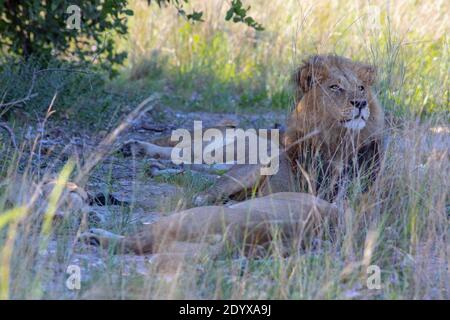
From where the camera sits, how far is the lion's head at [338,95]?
4.75 m

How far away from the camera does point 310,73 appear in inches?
196

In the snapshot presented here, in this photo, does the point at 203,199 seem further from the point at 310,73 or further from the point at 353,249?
the point at 353,249

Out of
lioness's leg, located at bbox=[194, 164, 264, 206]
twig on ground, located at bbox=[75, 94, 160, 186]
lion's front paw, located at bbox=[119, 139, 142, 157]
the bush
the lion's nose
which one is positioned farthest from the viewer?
the bush

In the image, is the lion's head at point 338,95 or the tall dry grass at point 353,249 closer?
the tall dry grass at point 353,249

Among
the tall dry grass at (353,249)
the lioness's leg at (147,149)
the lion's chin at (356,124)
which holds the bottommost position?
the tall dry grass at (353,249)

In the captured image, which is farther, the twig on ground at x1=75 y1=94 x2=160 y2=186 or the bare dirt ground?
the twig on ground at x1=75 y1=94 x2=160 y2=186

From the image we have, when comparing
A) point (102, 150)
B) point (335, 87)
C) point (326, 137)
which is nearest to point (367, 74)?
point (335, 87)

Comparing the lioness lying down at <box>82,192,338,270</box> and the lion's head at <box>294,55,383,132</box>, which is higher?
the lion's head at <box>294,55,383,132</box>

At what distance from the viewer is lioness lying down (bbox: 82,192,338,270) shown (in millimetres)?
3668

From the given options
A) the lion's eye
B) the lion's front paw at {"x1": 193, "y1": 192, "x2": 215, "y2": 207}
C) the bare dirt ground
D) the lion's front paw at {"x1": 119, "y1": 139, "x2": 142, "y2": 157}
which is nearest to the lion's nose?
the lion's eye

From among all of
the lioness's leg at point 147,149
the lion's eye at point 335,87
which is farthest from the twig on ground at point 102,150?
the lion's eye at point 335,87

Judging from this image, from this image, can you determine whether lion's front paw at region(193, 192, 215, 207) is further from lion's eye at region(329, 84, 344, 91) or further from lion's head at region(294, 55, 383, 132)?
lion's eye at region(329, 84, 344, 91)

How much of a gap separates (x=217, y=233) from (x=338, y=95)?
1.40 metres

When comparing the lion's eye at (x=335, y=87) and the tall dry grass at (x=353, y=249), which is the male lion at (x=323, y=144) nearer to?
the lion's eye at (x=335, y=87)
